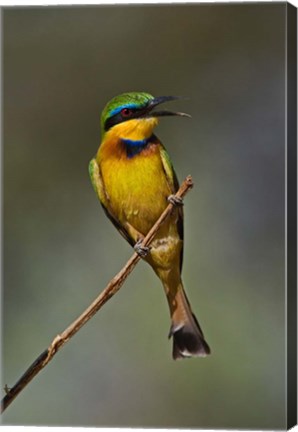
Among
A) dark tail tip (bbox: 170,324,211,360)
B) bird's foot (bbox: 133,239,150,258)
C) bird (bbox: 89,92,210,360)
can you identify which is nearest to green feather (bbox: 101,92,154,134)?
bird (bbox: 89,92,210,360)

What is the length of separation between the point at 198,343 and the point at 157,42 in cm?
110

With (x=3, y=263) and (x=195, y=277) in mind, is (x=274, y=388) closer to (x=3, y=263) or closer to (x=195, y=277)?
(x=195, y=277)

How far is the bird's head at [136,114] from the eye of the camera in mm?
3203

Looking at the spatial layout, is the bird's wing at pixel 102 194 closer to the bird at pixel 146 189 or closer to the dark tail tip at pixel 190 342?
the bird at pixel 146 189

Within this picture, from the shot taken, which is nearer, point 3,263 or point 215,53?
point 215,53

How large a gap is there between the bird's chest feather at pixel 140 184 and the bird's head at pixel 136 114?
0.08 metres

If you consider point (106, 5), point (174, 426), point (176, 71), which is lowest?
point (174, 426)

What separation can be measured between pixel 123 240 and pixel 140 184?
24 cm

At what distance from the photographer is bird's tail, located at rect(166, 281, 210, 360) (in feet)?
10.6

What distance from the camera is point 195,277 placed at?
3246 mm

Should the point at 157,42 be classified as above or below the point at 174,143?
above

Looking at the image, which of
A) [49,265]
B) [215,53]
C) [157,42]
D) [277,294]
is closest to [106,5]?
[157,42]

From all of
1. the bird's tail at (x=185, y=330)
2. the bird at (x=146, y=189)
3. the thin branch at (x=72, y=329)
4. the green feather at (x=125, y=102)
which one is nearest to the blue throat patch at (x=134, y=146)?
the bird at (x=146, y=189)

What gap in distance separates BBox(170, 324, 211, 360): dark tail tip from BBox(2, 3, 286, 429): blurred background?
0.03m
